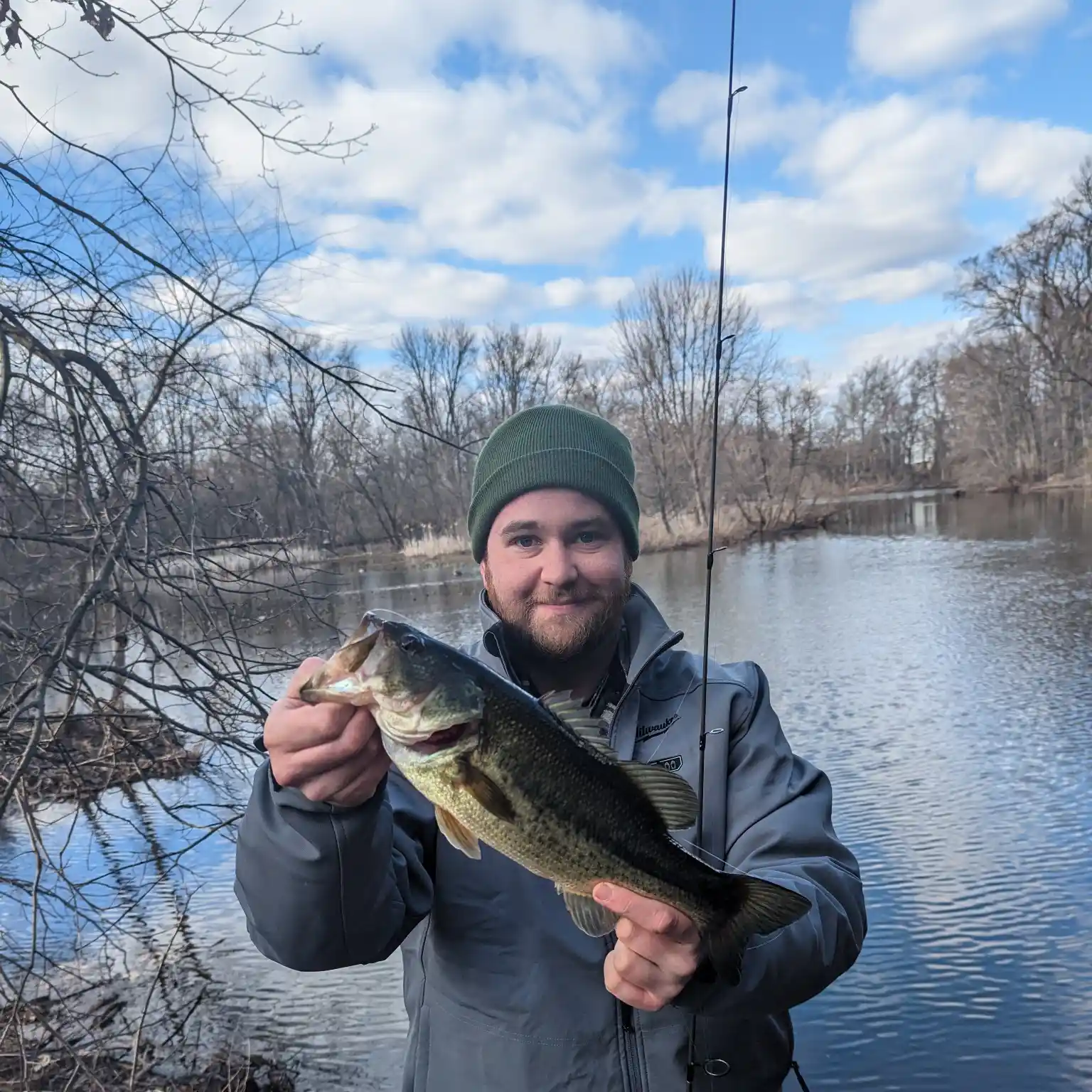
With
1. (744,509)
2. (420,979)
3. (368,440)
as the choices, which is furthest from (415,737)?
(744,509)

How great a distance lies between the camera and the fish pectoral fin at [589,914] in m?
1.86

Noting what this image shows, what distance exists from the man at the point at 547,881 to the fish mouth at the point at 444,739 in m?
0.12

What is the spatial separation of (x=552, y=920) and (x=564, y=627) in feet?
2.85

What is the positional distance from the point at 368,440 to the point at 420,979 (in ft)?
10.7

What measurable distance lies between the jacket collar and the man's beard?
0.04 meters

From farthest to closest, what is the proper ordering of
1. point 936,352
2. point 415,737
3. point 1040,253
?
point 936,352, point 1040,253, point 415,737

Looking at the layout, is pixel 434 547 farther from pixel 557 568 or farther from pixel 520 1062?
pixel 520 1062

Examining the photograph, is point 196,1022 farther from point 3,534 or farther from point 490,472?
point 490,472

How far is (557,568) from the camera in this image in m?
2.63

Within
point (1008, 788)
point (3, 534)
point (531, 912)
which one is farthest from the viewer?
point (1008, 788)

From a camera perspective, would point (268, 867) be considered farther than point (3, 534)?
No

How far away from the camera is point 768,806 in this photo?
232 cm

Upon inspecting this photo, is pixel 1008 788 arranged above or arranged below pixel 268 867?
below

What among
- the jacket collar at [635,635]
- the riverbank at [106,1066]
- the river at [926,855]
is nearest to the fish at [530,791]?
the jacket collar at [635,635]
